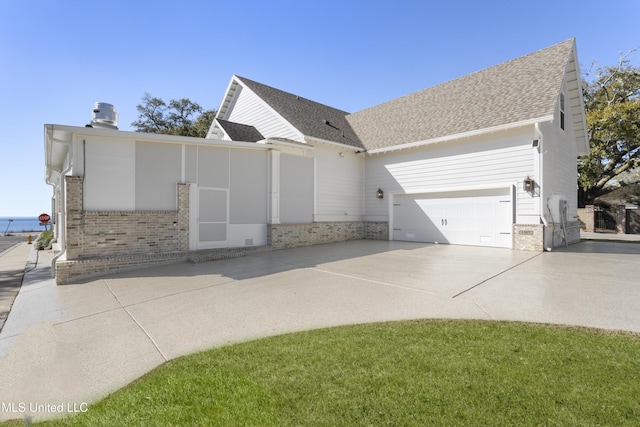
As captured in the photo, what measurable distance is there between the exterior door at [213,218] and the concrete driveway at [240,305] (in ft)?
5.58

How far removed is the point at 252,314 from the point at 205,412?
2.26 m

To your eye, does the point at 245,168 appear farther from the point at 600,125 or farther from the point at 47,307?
the point at 600,125

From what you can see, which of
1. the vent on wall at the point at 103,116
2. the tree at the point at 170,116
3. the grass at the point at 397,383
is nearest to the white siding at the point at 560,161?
the grass at the point at 397,383

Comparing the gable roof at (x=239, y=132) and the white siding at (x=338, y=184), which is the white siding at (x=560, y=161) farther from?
the gable roof at (x=239, y=132)

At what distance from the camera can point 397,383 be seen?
260 cm

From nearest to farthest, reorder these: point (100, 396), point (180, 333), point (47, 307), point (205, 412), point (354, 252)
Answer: point (205, 412) → point (100, 396) → point (180, 333) → point (47, 307) → point (354, 252)

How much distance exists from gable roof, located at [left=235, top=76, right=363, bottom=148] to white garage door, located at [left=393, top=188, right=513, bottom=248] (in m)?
4.26

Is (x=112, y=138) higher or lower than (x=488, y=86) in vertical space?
lower

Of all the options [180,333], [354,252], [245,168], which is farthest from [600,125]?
[180,333]

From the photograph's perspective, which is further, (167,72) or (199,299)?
(167,72)

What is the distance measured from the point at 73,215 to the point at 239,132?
25.6 ft

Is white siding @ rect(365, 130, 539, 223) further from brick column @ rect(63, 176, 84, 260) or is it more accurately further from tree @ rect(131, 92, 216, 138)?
tree @ rect(131, 92, 216, 138)

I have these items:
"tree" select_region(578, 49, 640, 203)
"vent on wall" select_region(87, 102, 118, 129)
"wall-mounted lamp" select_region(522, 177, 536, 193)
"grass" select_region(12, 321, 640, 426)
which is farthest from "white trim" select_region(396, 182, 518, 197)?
"tree" select_region(578, 49, 640, 203)

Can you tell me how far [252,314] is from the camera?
4.59 meters
